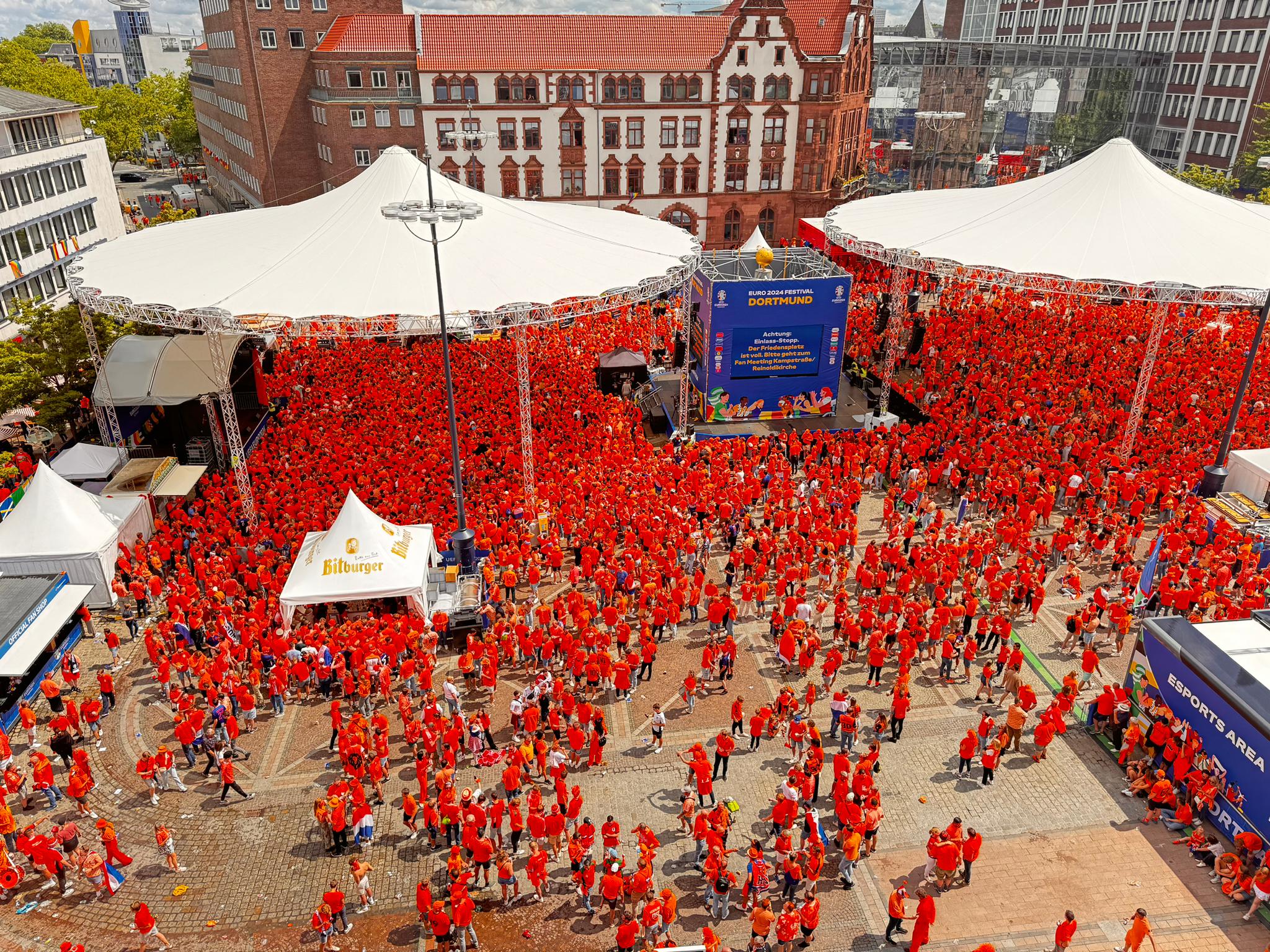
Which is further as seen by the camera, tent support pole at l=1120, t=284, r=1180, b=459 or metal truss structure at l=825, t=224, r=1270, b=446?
tent support pole at l=1120, t=284, r=1180, b=459

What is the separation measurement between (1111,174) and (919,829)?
24.1 m

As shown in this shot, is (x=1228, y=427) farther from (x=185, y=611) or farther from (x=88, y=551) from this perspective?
(x=88, y=551)

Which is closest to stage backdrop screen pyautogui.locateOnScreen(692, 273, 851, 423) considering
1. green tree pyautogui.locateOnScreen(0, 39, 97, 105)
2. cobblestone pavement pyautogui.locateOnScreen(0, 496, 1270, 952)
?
cobblestone pavement pyautogui.locateOnScreen(0, 496, 1270, 952)

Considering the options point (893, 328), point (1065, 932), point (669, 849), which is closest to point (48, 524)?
point (669, 849)

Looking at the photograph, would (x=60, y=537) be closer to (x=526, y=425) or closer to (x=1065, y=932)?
(x=526, y=425)

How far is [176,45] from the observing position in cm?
17438

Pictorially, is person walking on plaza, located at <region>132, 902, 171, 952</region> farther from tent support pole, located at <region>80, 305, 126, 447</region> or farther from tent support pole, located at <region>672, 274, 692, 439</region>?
tent support pole, located at <region>672, 274, 692, 439</region>

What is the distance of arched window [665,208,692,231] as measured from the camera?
169 feet

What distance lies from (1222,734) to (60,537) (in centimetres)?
2329

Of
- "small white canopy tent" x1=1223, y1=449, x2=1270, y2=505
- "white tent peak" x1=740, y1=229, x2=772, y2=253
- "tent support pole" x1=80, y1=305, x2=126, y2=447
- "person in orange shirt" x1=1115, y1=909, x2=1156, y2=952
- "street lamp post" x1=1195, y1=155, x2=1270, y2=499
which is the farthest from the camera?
"white tent peak" x1=740, y1=229, x2=772, y2=253

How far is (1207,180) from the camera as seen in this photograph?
5303cm

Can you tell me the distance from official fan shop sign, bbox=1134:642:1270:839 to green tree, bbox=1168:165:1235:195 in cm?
4909

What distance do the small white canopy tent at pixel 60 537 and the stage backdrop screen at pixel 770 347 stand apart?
18.6m

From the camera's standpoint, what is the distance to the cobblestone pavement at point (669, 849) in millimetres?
12047
